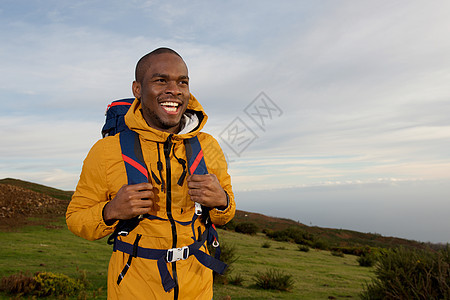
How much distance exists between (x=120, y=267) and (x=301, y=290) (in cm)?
742

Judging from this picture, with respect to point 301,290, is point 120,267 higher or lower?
higher

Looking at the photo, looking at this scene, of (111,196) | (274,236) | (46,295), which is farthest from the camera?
(274,236)

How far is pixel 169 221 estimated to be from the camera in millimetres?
2256

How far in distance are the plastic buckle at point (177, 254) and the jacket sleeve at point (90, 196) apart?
1.39 feet

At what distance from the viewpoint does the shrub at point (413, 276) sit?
6.25m

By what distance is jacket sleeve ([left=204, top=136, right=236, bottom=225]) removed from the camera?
2.44 m

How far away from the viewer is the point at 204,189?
2166mm

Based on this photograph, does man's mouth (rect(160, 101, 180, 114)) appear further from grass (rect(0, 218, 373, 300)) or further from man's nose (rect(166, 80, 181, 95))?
grass (rect(0, 218, 373, 300))

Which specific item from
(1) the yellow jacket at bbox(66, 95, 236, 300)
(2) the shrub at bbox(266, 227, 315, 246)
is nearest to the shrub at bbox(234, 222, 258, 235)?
(2) the shrub at bbox(266, 227, 315, 246)

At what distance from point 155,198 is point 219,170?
0.57 metres

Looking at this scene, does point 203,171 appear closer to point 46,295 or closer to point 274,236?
point 46,295

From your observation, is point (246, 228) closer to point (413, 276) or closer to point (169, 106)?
point (413, 276)

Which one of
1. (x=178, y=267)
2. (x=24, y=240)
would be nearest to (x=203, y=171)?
(x=178, y=267)

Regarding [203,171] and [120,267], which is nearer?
[120,267]
